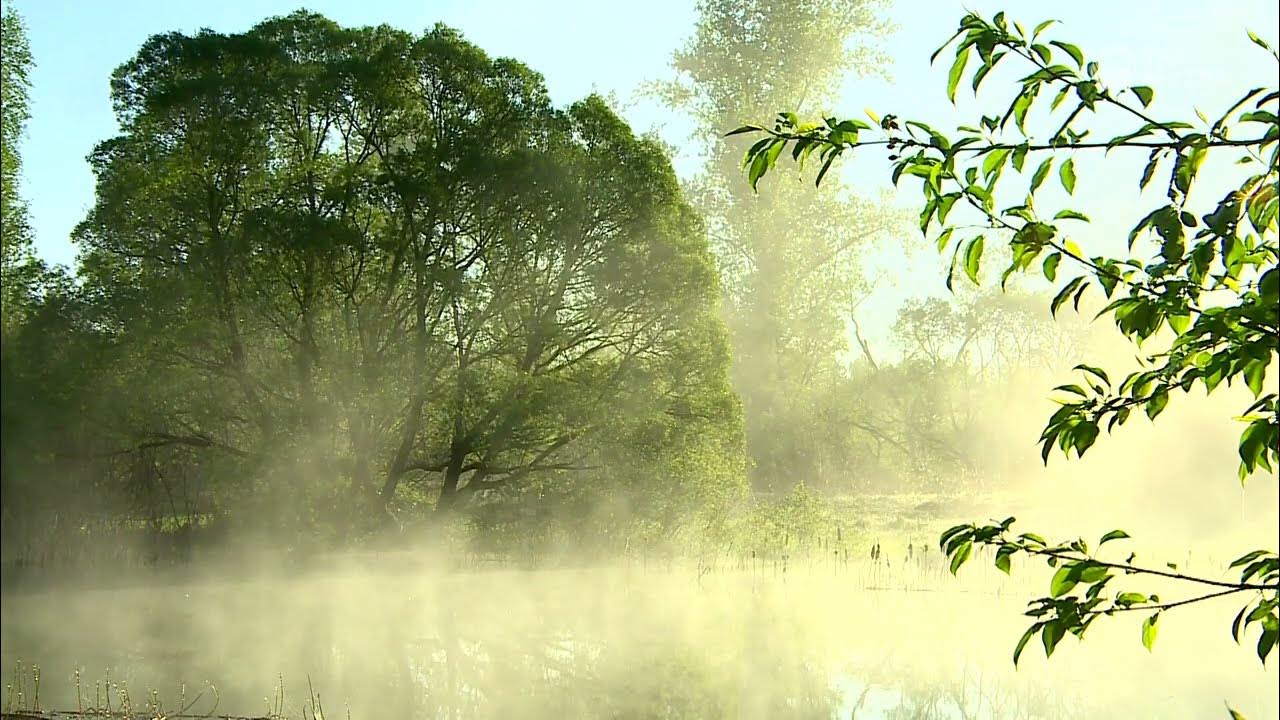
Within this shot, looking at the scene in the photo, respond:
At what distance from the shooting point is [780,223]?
16.3 meters

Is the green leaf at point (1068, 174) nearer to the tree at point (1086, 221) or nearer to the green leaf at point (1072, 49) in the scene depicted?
the tree at point (1086, 221)

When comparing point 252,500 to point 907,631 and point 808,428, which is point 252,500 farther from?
point 808,428

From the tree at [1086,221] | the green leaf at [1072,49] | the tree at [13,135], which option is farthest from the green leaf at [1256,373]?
the tree at [13,135]

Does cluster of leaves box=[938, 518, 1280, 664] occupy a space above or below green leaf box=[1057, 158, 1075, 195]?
below

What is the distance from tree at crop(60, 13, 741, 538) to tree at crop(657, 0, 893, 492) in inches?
224

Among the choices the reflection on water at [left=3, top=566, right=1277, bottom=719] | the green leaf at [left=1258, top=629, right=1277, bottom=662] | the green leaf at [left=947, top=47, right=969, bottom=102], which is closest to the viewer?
the green leaf at [left=1258, top=629, right=1277, bottom=662]

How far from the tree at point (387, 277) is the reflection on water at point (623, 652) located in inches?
54.7

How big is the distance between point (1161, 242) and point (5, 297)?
8.93m

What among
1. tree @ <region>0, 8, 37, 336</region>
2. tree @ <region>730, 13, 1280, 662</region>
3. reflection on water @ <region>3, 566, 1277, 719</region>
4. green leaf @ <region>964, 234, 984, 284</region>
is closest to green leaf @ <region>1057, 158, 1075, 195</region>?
tree @ <region>730, 13, 1280, 662</region>

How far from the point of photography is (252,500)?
942cm

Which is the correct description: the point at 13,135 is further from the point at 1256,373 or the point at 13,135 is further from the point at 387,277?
the point at 1256,373

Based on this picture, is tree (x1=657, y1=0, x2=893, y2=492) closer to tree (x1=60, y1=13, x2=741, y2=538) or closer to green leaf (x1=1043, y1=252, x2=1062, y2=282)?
tree (x1=60, y1=13, x2=741, y2=538)

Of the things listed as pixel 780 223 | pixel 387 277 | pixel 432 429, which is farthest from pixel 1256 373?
pixel 780 223

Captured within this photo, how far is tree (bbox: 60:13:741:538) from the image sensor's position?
30.6 feet
